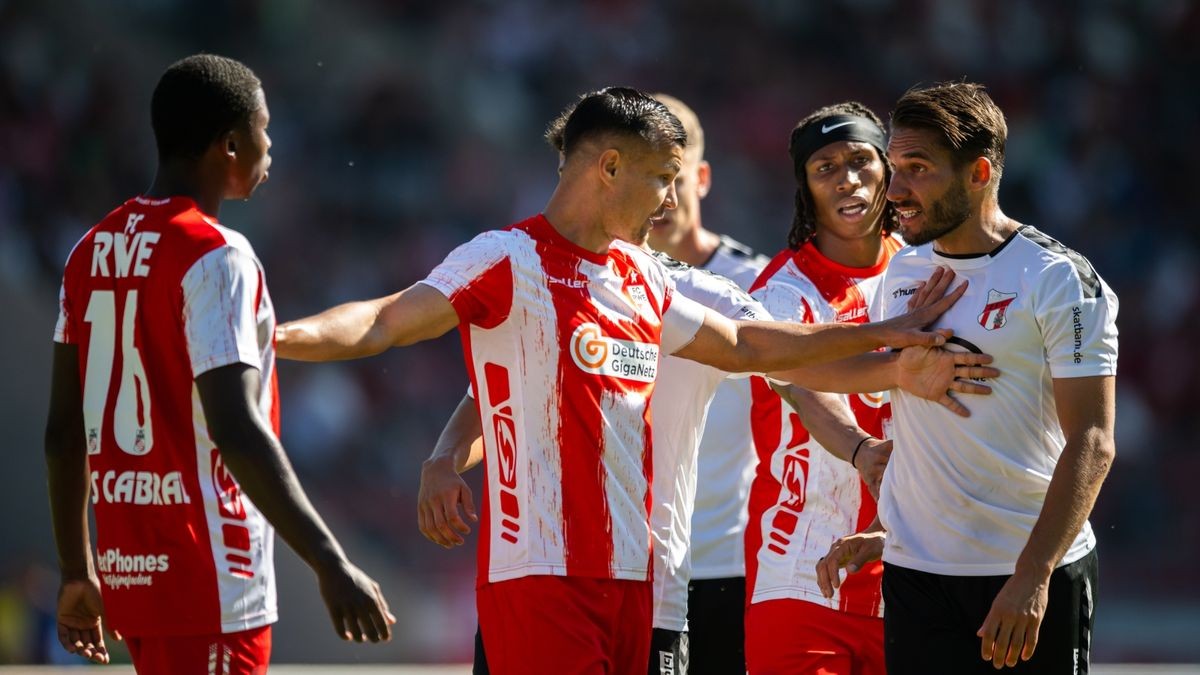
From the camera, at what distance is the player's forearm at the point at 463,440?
4398mm

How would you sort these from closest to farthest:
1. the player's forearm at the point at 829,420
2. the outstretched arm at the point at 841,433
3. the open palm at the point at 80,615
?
1. the open palm at the point at 80,615
2. the outstretched arm at the point at 841,433
3. the player's forearm at the point at 829,420

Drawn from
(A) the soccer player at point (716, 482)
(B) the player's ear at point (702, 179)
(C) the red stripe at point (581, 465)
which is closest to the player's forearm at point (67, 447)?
(C) the red stripe at point (581, 465)

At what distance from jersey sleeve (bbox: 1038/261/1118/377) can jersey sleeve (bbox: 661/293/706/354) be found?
35.8 inches

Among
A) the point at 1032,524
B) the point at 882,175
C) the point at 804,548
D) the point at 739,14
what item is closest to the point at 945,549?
the point at 1032,524

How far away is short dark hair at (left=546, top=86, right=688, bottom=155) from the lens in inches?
162

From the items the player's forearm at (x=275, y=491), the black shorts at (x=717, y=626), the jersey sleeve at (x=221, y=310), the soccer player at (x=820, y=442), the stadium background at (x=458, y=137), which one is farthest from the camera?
the stadium background at (x=458, y=137)

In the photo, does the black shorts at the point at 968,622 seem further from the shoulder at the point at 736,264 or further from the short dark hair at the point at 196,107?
the shoulder at the point at 736,264

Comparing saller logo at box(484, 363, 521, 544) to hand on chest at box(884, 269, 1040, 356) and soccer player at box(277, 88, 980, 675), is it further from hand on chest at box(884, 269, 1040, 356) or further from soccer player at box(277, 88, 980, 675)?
hand on chest at box(884, 269, 1040, 356)

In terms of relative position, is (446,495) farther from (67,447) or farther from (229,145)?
(229,145)

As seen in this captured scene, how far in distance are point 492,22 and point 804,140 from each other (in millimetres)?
7822

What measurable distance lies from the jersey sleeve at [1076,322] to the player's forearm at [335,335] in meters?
1.71

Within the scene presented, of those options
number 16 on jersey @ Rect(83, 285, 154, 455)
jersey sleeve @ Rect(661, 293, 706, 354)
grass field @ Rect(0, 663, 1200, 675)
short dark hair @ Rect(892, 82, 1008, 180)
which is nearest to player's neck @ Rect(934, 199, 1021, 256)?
short dark hair @ Rect(892, 82, 1008, 180)

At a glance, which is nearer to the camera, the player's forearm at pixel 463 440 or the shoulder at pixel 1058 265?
the shoulder at pixel 1058 265

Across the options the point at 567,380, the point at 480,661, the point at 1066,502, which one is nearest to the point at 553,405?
the point at 567,380
